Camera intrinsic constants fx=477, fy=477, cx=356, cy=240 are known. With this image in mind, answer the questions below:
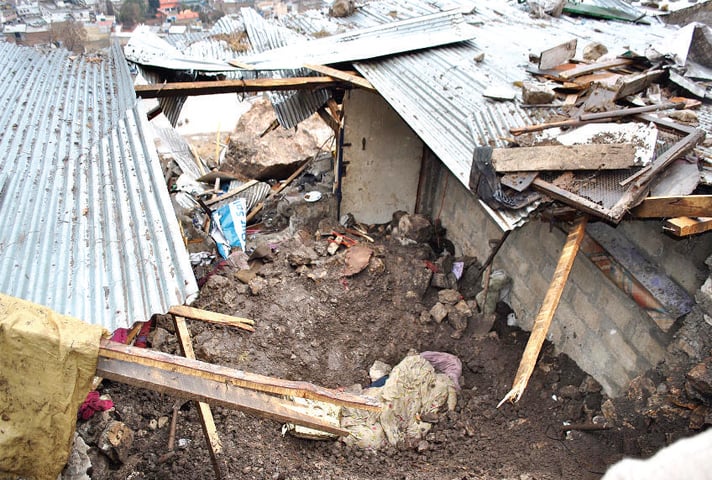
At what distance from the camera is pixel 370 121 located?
8.56 metres

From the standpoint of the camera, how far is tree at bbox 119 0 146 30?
130 ft

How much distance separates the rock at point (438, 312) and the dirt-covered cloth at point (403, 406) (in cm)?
111

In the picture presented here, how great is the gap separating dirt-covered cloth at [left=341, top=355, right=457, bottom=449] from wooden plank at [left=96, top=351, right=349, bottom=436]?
2.60 metres

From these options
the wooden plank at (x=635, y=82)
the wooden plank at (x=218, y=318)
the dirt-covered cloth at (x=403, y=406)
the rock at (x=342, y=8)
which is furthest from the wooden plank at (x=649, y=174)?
the rock at (x=342, y=8)

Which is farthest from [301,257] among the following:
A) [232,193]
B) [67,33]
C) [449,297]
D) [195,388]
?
[67,33]

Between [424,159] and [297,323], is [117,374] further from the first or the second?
[424,159]

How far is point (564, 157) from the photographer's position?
4359mm

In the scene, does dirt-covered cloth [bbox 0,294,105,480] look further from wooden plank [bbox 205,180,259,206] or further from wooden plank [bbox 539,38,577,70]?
wooden plank [bbox 205,180,259,206]

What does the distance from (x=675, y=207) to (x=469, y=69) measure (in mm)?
3886

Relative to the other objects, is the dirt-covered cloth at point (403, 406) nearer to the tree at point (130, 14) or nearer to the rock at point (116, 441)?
the rock at point (116, 441)

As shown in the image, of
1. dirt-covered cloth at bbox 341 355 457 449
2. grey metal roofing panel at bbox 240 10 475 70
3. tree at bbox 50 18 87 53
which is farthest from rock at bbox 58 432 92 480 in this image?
tree at bbox 50 18 87 53

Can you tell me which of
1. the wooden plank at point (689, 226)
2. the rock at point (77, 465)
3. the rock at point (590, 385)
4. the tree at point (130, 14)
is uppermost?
the wooden plank at point (689, 226)

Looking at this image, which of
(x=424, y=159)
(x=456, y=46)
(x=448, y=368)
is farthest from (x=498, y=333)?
(x=456, y=46)

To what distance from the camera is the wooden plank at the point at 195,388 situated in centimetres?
255
